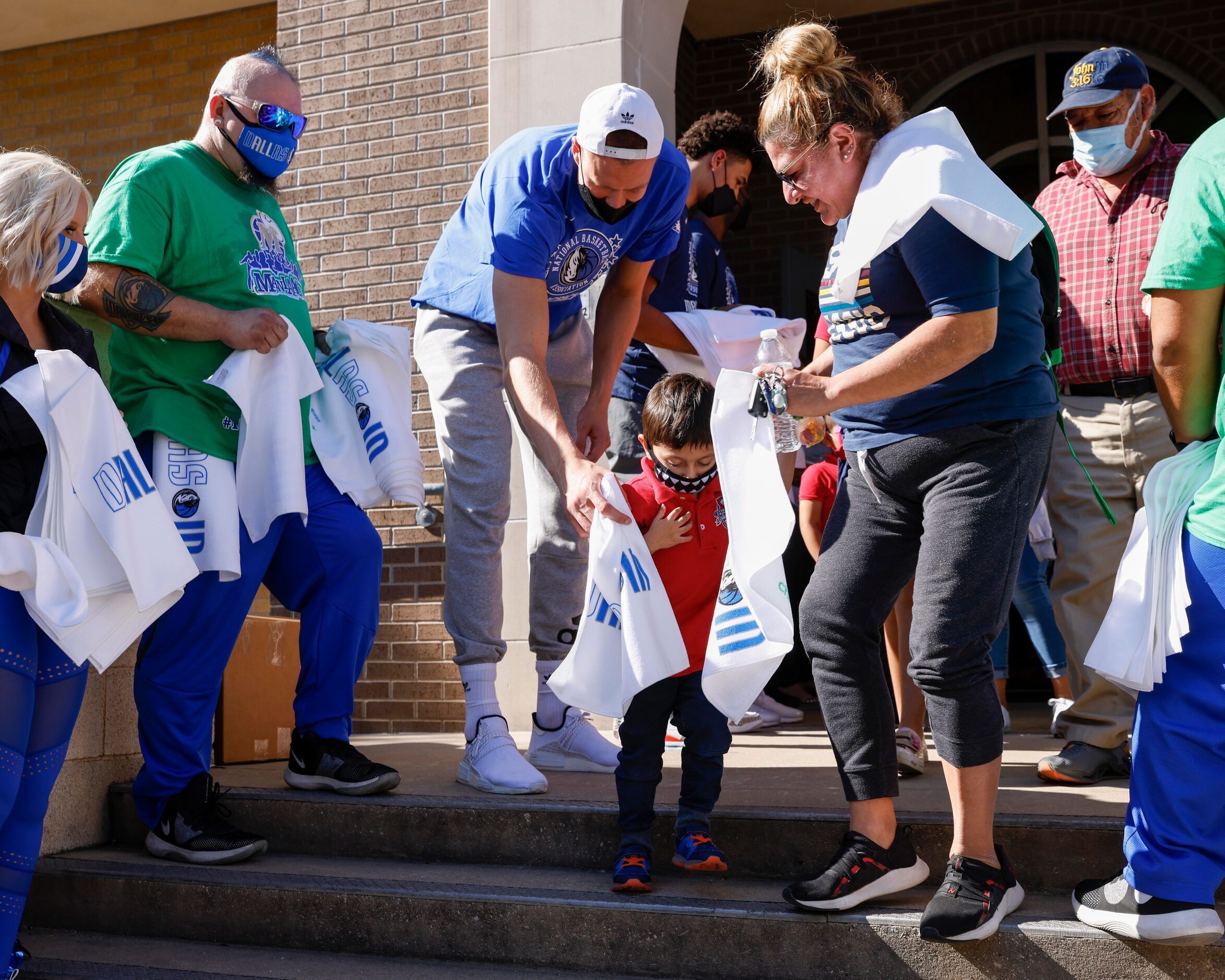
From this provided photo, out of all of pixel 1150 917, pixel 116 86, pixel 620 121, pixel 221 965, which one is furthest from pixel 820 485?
pixel 116 86

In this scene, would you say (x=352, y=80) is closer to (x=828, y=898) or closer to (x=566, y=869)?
(x=566, y=869)

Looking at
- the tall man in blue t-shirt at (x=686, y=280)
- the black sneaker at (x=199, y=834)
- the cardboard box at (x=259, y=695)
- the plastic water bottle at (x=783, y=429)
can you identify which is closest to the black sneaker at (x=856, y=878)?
Result: the plastic water bottle at (x=783, y=429)

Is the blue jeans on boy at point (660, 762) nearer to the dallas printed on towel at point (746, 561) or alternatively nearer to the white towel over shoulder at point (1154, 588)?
the dallas printed on towel at point (746, 561)

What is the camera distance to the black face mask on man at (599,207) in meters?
3.19

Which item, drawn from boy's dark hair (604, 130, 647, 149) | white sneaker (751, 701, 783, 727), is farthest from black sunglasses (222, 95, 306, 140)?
white sneaker (751, 701, 783, 727)

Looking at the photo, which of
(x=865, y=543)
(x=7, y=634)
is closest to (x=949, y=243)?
(x=865, y=543)

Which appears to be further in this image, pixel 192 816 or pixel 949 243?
pixel 192 816

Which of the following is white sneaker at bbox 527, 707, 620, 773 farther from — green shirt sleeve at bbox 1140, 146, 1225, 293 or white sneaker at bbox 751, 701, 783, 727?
green shirt sleeve at bbox 1140, 146, 1225, 293

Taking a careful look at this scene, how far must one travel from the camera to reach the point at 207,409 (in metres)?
3.23

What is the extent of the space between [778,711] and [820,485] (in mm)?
1194

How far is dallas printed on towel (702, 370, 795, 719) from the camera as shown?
A: 8.29 ft

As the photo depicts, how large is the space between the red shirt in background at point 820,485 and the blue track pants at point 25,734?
289cm

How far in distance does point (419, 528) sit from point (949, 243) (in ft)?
12.4

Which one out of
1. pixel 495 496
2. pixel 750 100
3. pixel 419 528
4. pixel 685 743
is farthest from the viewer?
pixel 750 100
